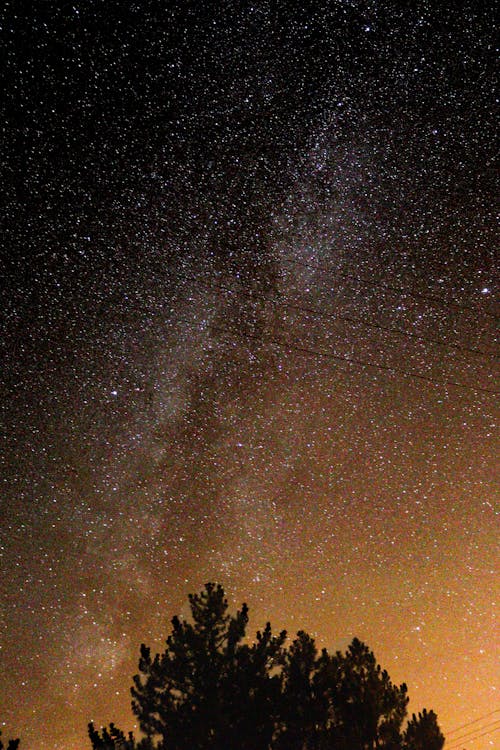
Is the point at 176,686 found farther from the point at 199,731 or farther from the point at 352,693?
the point at 352,693

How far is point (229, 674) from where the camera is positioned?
9.46 meters

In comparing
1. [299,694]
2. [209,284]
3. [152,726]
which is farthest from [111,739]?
[209,284]

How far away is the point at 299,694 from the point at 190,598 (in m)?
2.27

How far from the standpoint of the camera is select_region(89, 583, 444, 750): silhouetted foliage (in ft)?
29.2

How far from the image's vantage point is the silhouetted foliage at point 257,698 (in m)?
8.91

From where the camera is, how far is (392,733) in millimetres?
9391

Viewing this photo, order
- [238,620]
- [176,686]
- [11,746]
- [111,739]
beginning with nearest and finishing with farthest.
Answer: [11,746], [111,739], [176,686], [238,620]

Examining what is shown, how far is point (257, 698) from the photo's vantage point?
933cm

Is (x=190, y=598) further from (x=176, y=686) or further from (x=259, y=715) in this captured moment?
(x=259, y=715)

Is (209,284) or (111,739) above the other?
(209,284)

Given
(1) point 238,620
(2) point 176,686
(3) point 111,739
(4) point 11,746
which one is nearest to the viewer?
(4) point 11,746

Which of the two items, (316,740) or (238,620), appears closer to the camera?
(316,740)

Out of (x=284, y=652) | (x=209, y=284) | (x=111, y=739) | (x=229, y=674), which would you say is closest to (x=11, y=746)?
(x=111, y=739)

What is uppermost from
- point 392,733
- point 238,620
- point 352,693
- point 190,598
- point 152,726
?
point 190,598
